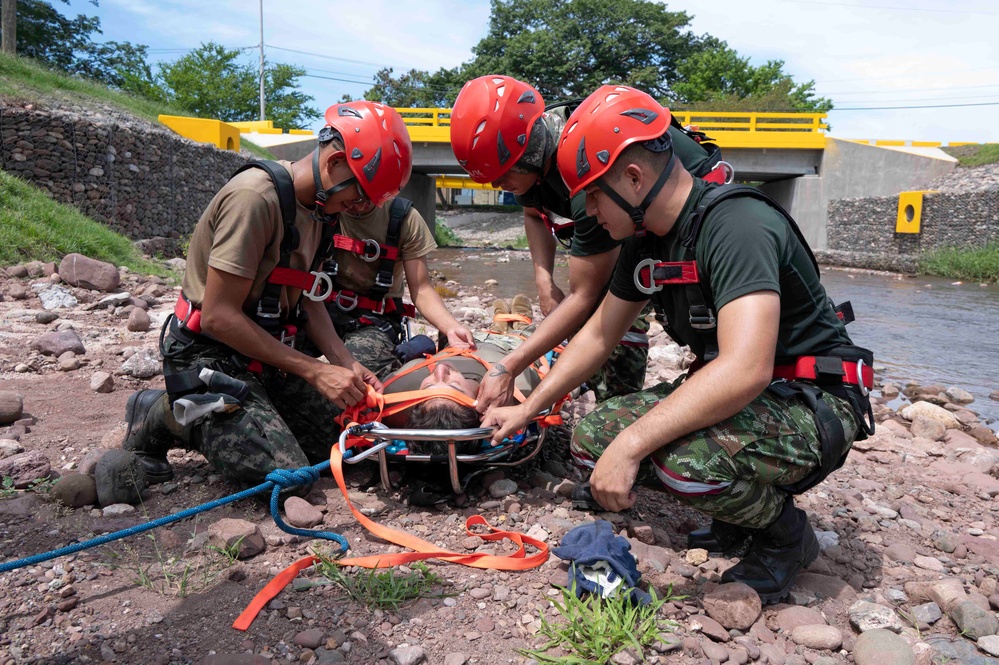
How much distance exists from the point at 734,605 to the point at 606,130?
1.82 m

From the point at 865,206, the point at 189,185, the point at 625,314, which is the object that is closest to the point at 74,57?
the point at 189,185

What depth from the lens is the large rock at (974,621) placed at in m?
2.47

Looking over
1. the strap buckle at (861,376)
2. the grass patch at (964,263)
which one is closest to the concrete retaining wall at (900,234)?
the grass patch at (964,263)

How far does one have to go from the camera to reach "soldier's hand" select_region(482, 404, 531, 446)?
10.5ft

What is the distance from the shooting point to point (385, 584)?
8.75 feet

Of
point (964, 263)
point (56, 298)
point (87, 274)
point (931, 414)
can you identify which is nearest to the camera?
point (931, 414)

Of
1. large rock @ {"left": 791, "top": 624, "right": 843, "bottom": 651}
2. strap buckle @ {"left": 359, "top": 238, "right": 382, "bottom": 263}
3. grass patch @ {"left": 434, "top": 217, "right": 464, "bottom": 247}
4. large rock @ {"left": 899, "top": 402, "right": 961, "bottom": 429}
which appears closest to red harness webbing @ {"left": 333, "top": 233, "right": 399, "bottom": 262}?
strap buckle @ {"left": 359, "top": 238, "right": 382, "bottom": 263}

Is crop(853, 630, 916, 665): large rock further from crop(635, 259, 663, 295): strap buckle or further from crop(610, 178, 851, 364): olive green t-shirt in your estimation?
crop(635, 259, 663, 295): strap buckle

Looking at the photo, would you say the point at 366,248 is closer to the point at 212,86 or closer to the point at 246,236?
the point at 246,236

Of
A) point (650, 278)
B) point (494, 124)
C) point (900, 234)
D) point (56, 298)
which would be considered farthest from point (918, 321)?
point (900, 234)

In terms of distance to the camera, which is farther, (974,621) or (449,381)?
(449,381)

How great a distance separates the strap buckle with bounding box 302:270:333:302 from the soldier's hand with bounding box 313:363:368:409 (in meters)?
0.48

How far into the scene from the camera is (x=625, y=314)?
121 inches

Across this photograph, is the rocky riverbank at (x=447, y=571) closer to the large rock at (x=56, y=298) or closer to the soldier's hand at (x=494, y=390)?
the soldier's hand at (x=494, y=390)
